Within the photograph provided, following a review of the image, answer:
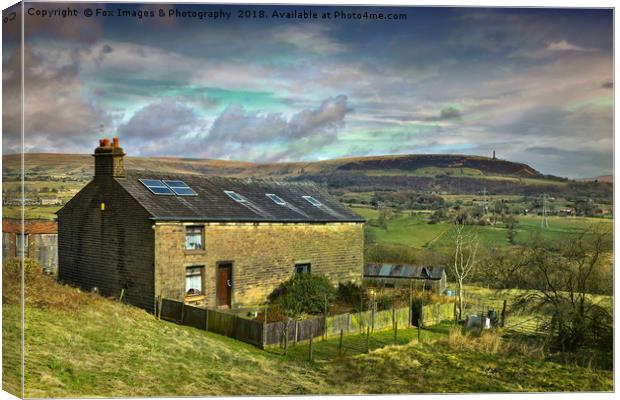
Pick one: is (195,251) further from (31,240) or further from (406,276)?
(406,276)

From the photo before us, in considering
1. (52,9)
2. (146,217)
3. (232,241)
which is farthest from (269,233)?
(52,9)

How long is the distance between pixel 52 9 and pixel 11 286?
5.09 metres

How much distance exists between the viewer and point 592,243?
14883mm

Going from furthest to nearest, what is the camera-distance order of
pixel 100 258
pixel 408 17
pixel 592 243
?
pixel 100 258 < pixel 592 243 < pixel 408 17

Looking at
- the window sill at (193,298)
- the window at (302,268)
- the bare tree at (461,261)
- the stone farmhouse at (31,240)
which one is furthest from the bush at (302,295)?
the stone farmhouse at (31,240)

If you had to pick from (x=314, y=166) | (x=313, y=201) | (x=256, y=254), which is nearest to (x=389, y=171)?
(x=314, y=166)

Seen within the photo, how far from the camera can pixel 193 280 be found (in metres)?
21.0

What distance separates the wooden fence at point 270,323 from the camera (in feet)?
55.6

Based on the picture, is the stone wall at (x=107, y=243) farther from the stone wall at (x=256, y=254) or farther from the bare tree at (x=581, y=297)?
the bare tree at (x=581, y=297)

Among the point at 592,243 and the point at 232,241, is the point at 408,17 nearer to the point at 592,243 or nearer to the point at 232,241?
the point at 592,243

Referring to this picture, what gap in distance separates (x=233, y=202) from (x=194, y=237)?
311 cm

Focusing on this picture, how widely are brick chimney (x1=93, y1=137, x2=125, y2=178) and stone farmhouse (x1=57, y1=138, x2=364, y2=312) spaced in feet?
0.11

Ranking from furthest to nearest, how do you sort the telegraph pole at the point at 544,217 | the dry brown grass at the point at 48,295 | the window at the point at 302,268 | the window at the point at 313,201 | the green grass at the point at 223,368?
1. the telegraph pole at the point at 544,217
2. the window at the point at 313,201
3. the window at the point at 302,268
4. the dry brown grass at the point at 48,295
5. the green grass at the point at 223,368

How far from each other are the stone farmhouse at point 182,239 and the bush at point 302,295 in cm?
53
